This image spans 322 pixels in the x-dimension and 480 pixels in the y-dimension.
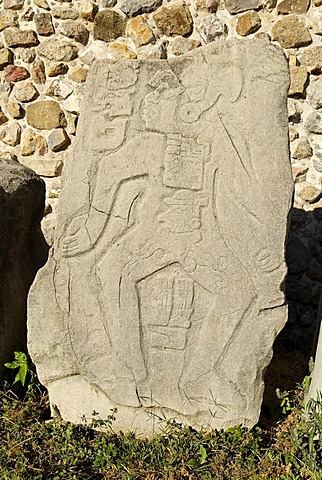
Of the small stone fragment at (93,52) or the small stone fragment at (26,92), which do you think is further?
the small stone fragment at (26,92)

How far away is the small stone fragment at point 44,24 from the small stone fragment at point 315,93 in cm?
189

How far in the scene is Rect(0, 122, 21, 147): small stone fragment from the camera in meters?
4.38

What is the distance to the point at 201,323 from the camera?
8.44 ft

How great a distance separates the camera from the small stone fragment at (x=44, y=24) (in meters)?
4.26

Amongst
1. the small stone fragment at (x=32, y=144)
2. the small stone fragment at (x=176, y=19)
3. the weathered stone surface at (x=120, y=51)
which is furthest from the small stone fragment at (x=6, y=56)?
A: the small stone fragment at (x=176, y=19)

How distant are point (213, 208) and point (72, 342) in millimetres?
876

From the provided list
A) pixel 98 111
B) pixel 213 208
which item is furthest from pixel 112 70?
pixel 213 208

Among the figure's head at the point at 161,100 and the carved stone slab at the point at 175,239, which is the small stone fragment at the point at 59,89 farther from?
the figure's head at the point at 161,100

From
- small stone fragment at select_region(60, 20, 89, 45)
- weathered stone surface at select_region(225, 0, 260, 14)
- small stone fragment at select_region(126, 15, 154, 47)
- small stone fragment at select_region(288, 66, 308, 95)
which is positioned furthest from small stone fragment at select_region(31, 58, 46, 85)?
small stone fragment at select_region(288, 66, 308, 95)

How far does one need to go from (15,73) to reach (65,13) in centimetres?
57

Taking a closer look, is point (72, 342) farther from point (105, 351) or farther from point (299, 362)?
point (299, 362)

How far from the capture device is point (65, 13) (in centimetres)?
422

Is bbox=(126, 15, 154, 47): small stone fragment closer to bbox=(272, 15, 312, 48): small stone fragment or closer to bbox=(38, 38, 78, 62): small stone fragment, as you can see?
bbox=(38, 38, 78, 62): small stone fragment

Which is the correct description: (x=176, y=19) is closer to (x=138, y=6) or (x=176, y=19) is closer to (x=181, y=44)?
(x=181, y=44)
